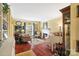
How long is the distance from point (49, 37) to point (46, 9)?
43 centimetres

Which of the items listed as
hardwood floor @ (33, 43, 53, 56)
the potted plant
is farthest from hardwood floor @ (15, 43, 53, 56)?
the potted plant

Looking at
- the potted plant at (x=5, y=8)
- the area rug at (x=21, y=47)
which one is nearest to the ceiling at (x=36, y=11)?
the potted plant at (x=5, y=8)

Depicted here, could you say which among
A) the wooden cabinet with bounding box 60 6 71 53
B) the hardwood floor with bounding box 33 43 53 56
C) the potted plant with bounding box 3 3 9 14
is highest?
the potted plant with bounding box 3 3 9 14

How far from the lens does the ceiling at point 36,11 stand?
2.52 m

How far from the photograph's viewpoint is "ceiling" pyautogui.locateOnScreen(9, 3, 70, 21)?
2.52m

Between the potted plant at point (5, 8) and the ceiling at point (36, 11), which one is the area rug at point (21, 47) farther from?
the potted plant at point (5, 8)

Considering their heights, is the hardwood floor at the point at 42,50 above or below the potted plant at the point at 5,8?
below

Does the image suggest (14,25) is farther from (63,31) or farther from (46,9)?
(63,31)

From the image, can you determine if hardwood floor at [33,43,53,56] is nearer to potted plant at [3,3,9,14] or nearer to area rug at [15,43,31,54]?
area rug at [15,43,31,54]

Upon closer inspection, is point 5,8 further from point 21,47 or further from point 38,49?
point 38,49

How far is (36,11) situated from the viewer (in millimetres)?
2537

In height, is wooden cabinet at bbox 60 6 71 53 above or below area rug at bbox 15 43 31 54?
above

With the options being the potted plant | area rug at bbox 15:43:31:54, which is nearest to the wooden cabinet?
area rug at bbox 15:43:31:54

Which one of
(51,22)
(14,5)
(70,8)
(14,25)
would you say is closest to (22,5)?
(14,5)
